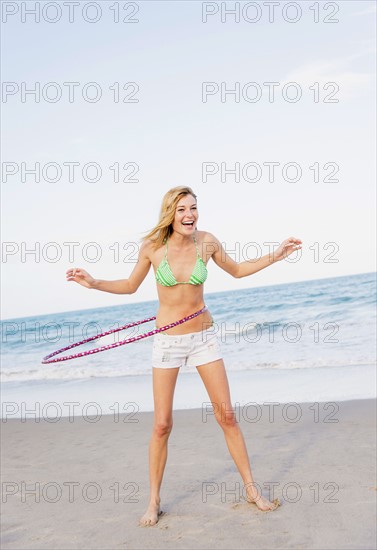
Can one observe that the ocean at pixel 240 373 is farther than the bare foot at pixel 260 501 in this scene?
Yes

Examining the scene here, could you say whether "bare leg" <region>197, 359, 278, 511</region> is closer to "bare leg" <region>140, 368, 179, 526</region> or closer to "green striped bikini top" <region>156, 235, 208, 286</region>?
"bare leg" <region>140, 368, 179, 526</region>

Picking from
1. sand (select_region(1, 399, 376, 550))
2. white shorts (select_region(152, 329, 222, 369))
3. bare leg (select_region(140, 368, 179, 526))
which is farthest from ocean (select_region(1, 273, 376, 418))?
white shorts (select_region(152, 329, 222, 369))

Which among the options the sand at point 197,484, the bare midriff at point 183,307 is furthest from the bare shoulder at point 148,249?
the sand at point 197,484

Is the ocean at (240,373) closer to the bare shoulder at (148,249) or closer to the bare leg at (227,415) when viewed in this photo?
the bare leg at (227,415)

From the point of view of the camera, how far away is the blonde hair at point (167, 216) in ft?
15.4

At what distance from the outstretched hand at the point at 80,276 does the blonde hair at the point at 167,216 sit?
0.51 meters

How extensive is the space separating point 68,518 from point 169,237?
7.67 ft

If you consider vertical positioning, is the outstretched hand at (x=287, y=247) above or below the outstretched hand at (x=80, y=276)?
above

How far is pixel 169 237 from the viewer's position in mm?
4879

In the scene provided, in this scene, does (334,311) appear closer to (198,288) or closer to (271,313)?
(271,313)

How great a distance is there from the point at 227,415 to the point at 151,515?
93 cm

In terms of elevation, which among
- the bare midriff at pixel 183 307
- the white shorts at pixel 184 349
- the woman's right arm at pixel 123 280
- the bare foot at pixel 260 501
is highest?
the woman's right arm at pixel 123 280

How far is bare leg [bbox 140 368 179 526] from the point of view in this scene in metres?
4.83

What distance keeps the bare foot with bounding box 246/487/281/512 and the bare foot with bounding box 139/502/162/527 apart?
0.70m
